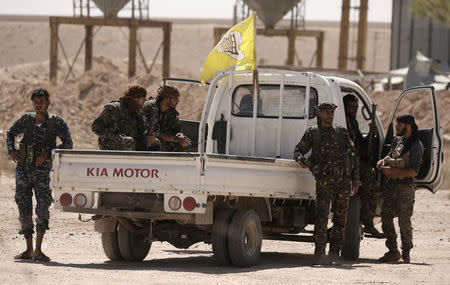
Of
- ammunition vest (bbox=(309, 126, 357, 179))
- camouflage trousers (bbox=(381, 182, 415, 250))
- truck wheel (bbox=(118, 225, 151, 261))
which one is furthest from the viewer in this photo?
camouflage trousers (bbox=(381, 182, 415, 250))

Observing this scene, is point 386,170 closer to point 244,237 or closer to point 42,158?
point 244,237

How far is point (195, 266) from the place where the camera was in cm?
1213

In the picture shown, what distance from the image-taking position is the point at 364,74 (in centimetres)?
4753

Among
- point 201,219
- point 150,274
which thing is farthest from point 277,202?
point 150,274

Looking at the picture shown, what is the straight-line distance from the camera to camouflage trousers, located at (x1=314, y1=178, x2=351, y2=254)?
12250mm

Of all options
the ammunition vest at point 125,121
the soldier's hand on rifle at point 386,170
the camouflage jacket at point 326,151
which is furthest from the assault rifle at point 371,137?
the ammunition vest at point 125,121

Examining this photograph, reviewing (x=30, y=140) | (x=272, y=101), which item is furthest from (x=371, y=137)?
(x=30, y=140)

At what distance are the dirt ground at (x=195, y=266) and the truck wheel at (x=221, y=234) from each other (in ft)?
0.47

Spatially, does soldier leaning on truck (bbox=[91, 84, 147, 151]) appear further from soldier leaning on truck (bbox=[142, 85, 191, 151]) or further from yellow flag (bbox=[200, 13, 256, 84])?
yellow flag (bbox=[200, 13, 256, 84])

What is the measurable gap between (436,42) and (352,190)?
43.6 m

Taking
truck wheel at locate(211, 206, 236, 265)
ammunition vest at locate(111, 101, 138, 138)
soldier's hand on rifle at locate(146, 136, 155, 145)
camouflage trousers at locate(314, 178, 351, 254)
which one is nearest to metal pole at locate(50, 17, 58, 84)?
soldier's hand on rifle at locate(146, 136, 155, 145)

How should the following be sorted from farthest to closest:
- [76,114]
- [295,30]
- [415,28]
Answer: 1. [415,28]
2. [295,30]
3. [76,114]

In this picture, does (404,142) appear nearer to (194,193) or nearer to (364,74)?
(194,193)

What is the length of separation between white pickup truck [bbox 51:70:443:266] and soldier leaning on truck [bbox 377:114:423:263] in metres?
0.37
